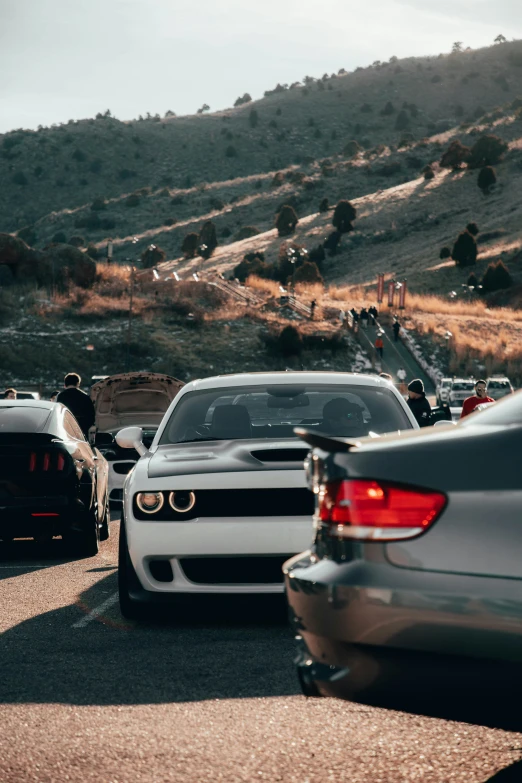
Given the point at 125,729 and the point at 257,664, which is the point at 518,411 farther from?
the point at 257,664

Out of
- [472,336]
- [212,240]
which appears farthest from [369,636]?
[212,240]

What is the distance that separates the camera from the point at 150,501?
7746mm

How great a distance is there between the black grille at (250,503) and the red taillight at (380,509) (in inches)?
144

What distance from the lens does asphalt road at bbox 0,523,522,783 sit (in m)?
4.53

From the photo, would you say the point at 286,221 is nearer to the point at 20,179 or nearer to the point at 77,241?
the point at 77,241

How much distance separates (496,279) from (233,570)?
86835mm

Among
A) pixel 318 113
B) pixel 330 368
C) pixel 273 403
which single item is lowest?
pixel 330 368

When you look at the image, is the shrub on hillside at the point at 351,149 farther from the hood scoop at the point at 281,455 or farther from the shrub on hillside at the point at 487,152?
the hood scoop at the point at 281,455

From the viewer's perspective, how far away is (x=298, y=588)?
4078 mm

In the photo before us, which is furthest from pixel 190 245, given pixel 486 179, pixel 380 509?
pixel 380 509

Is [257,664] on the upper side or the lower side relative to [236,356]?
upper

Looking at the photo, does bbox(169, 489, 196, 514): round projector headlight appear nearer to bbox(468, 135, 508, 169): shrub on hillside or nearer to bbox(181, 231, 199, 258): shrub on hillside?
bbox(181, 231, 199, 258): shrub on hillside

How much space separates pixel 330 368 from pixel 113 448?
52.8 metres

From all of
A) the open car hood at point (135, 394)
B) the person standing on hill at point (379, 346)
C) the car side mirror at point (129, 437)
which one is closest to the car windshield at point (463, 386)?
the person standing on hill at point (379, 346)
